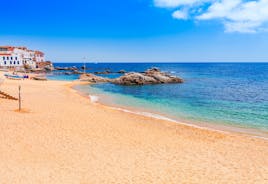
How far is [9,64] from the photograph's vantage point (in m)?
93.4

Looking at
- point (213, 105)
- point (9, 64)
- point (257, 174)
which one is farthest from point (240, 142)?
point (9, 64)

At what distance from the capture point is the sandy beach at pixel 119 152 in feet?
31.1

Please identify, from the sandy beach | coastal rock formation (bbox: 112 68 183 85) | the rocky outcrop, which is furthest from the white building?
the sandy beach

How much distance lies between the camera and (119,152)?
1227 centimetres

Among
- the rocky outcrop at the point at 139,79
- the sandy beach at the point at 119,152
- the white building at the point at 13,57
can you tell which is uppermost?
the white building at the point at 13,57

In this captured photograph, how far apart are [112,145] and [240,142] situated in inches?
331

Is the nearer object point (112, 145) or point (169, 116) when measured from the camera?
point (112, 145)

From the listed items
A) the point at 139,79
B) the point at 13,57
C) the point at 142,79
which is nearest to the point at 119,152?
the point at 139,79

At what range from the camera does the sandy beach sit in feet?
31.1

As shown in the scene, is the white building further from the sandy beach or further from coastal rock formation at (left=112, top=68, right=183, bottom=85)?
the sandy beach

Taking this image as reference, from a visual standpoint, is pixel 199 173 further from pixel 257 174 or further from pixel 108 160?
pixel 108 160

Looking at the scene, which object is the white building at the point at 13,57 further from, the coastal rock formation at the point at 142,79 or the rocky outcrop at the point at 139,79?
the coastal rock formation at the point at 142,79

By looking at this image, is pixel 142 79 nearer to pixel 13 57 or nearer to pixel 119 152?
pixel 119 152

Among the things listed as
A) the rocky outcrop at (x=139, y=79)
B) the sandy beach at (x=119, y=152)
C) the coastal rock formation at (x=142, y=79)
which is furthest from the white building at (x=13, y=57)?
the sandy beach at (x=119, y=152)
